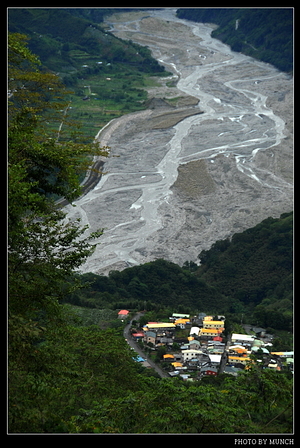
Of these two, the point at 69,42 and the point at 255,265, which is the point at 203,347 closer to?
the point at 255,265

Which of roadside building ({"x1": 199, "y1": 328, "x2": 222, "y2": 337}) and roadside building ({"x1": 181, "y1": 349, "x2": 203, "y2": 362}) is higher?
roadside building ({"x1": 181, "y1": 349, "x2": 203, "y2": 362})

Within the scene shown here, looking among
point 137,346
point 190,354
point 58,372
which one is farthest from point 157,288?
point 58,372

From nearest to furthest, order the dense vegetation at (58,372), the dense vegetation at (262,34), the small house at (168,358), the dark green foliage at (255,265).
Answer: the dense vegetation at (58,372) < the small house at (168,358) < the dark green foliage at (255,265) < the dense vegetation at (262,34)

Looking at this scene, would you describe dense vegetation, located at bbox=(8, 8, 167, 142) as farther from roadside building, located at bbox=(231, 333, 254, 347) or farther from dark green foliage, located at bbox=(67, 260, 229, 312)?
roadside building, located at bbox=(231, 333, 254, 347)

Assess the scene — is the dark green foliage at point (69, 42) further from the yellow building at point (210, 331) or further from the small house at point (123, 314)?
the yellow building at point (210, 331)

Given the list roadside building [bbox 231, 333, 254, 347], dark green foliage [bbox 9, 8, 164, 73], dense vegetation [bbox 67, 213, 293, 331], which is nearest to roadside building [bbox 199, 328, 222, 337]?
roadside building [bbox 231, 333, 254, 347]

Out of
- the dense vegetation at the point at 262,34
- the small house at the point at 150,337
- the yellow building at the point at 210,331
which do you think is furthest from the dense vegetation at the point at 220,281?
the dense vegetation at the point at 262,34
